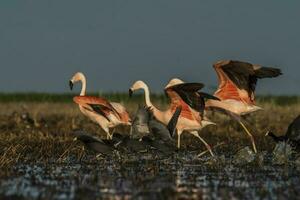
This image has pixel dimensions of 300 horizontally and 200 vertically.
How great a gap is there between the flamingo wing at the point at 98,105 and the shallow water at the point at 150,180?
238cm

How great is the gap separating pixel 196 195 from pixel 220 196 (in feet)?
0.72

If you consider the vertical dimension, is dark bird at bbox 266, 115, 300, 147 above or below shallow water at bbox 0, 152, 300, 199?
above

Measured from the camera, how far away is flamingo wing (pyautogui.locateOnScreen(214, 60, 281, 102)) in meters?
A: 12.2

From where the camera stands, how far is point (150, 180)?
28.6ft

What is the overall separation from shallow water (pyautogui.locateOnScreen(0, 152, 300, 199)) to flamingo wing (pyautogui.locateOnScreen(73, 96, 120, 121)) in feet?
7.80

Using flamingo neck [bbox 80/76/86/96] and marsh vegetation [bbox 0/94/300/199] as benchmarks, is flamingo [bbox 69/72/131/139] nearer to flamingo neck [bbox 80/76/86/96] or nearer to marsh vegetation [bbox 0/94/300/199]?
marsh vegetation [bbox 0/94/300/199]

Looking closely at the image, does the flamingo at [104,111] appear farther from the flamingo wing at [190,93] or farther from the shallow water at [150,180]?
the shallow water at [150,180]

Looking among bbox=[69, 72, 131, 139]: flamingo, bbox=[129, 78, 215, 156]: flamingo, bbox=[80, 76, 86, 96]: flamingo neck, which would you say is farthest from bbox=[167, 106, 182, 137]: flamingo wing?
bbox=[80, 76, 86, 96]: flamingo neck

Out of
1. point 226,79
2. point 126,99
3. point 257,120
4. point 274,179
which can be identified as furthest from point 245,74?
point 126,99

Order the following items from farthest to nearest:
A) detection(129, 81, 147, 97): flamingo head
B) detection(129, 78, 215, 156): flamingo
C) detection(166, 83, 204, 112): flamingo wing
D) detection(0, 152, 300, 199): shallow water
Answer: detection(129, 81, 147, 97): flamingo head → detection(129, 78, 215, 156): flamingo → detection(166, 83, 204, 112): flamingo wing → detection(0, 152, 300, 199): shallow water

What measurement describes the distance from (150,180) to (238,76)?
4522mm

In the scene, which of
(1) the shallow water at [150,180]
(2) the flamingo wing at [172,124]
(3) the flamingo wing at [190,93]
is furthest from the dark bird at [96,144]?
(3) the flamingo wing at [190,93]

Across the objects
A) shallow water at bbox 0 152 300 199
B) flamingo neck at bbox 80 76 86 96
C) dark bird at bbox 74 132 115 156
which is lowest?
shallow water at bbox 0 152 300 199

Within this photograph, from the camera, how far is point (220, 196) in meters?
7.58
